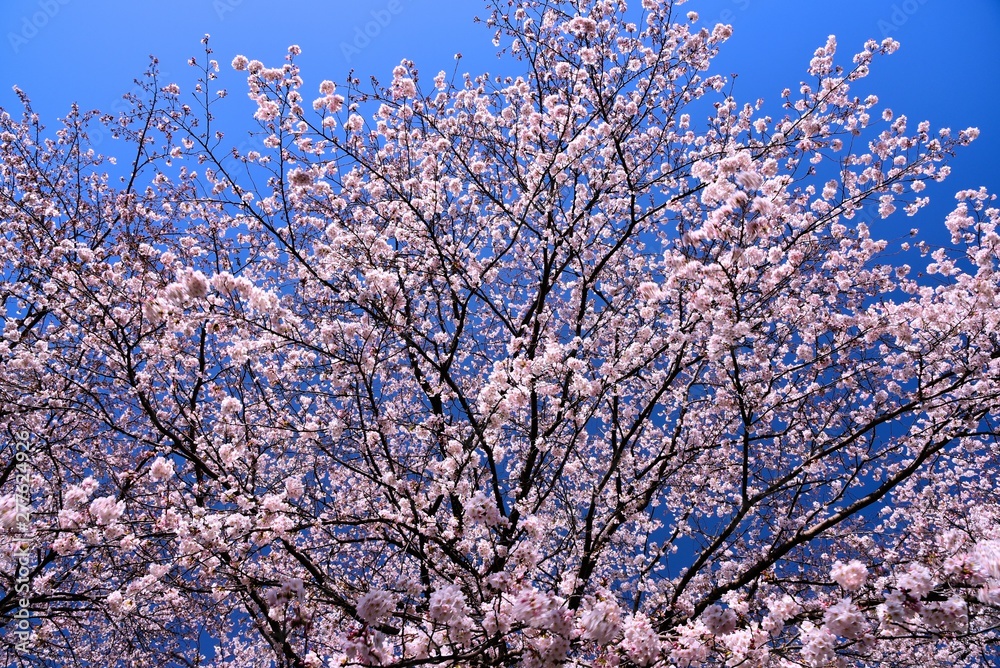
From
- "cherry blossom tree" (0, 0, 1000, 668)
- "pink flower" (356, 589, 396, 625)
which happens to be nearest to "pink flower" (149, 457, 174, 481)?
"cherry blossom tree" (0, 0, 1000, 668)

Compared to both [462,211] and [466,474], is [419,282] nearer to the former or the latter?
[462,211]

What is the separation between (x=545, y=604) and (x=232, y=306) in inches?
130

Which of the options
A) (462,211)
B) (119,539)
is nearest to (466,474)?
(119,539)

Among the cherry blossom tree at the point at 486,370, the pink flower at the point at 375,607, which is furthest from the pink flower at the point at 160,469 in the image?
the pink flower at the point at 375,607

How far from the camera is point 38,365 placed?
21.1ft

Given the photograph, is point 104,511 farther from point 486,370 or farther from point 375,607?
point 486,370

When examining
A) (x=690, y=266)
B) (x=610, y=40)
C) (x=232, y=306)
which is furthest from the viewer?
(x=610, y=40)
